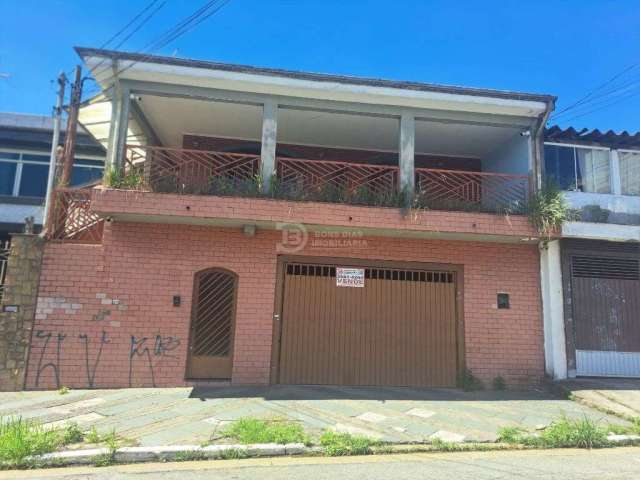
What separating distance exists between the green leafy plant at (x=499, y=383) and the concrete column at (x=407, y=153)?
391 cm

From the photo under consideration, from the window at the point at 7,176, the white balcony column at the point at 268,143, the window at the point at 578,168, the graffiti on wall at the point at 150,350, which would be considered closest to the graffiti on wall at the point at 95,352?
the graffiti on wall at the point at 150,350

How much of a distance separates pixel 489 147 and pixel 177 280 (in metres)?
7.63

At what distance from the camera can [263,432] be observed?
5.44 meters

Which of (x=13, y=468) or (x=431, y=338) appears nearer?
(x=13, y=468)

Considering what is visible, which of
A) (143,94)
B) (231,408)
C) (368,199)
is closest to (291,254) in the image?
(368,199)

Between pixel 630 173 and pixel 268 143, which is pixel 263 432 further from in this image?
pixel 630 173

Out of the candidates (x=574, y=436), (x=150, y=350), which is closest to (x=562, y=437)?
(x=574, y=436)

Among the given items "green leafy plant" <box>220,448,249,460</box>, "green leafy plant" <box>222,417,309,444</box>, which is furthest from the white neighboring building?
"green leafy plant" <box>220,448,249,460</box>

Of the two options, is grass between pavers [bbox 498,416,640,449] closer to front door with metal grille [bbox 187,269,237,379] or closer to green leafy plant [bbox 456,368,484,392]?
green leafy plant [bbox 456,368,484,392]

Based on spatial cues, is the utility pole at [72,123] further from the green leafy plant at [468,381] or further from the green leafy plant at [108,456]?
the green leafy plant at [468,381]

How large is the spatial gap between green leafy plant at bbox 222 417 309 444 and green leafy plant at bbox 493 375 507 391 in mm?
4522

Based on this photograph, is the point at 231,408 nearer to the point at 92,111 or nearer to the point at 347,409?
the point at 347,409

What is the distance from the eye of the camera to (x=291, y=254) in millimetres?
8664

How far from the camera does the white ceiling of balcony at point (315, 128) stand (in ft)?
30.6
